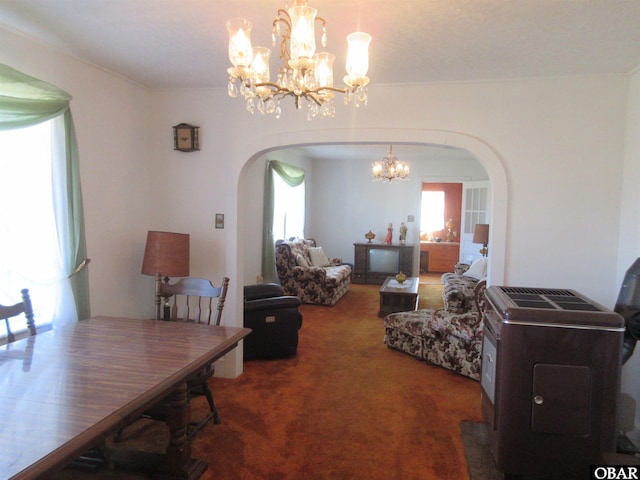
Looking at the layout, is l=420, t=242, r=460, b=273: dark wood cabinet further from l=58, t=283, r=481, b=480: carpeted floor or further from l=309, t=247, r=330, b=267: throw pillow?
l=58, t=283, r=481, b=480: carpeted floor

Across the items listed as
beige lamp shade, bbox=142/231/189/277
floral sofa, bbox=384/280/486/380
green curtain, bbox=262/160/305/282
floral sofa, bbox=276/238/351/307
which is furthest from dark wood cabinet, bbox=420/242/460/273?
beige lamp shade, bbox=142/231/189/277

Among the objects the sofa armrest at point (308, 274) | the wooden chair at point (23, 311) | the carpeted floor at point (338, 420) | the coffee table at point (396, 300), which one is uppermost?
the wooden chair at point (23, 311)

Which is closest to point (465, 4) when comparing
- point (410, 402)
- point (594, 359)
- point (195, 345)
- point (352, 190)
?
point (594, 359)

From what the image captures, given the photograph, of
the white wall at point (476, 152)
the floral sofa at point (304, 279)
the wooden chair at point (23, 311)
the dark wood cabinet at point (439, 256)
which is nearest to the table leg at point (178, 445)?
the wooden chair at point (23, 311)

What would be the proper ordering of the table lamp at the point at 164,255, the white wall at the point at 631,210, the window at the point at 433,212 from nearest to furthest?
the white wall at the point at 631,210 < the table lamp at the point at 164,255 < the window at the point at 433,212

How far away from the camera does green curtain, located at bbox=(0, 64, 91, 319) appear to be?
2301 millimetres

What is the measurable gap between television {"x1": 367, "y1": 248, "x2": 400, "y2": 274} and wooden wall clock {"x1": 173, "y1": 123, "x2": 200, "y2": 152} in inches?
205

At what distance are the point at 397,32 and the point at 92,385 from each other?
226 cm

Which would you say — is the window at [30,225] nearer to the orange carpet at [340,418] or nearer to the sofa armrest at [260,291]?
the orange carpet at [340,418]

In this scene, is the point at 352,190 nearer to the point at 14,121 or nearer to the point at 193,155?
the point at 193,155

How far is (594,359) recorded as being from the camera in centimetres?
186

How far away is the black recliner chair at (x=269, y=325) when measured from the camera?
12.6 ft

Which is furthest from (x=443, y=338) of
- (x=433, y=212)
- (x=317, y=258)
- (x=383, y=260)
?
(x=433, y=212)

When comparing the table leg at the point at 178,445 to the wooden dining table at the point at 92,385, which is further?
the table leg at the point at 178,445
